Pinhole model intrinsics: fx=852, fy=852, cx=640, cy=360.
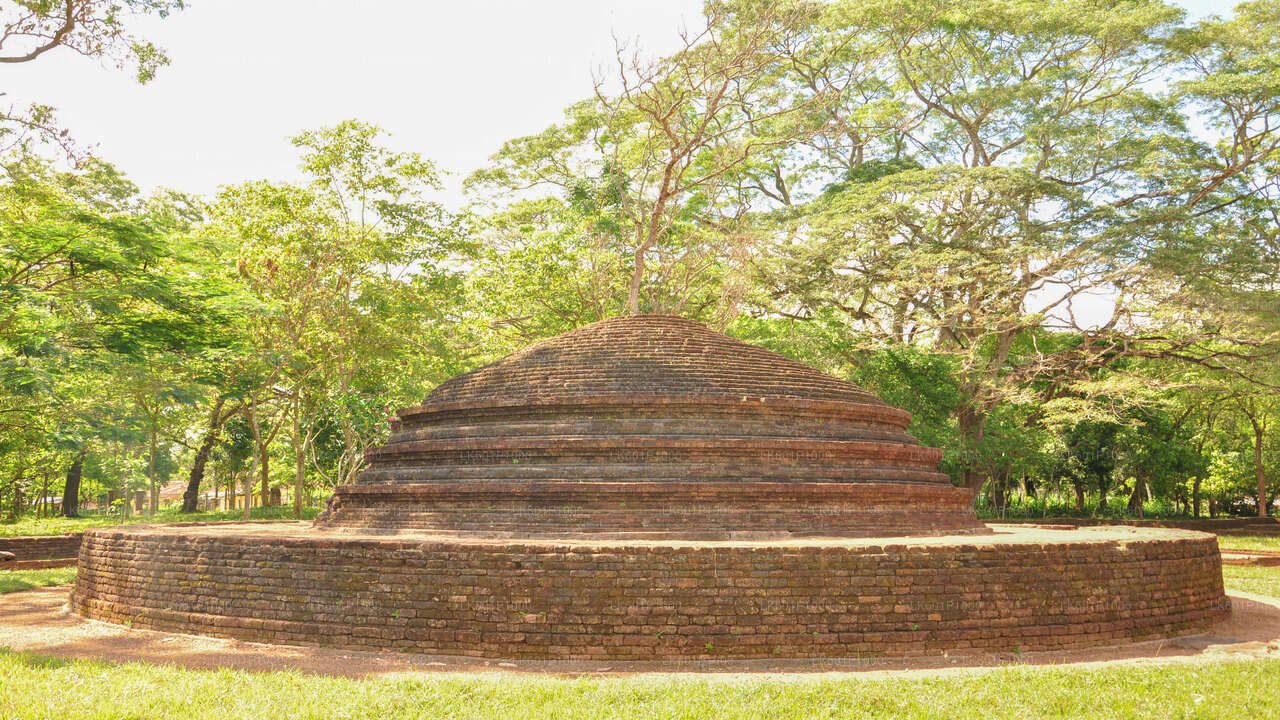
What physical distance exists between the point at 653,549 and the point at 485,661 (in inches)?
65.8

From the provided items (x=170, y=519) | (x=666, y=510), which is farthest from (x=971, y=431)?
(x=170, y=519)

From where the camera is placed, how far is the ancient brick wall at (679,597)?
23.3 ft

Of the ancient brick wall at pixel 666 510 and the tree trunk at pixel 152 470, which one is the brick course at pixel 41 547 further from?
the ancient brick wall at pixel 666 510

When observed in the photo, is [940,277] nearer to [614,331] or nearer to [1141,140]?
[1141,140]

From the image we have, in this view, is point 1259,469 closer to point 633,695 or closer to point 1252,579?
point 1252,579

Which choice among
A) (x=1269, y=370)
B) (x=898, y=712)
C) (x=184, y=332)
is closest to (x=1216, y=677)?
(x=898, y=712)

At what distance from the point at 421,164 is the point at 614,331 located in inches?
456

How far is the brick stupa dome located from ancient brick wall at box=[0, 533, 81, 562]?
9.71 meters

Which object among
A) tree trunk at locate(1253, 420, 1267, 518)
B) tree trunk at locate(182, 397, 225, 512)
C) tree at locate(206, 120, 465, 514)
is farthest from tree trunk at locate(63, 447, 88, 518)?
tree trunk at locate(1253, 420, 1267, 518)

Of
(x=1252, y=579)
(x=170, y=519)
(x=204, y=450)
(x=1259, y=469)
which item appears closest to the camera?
(x=1252, y=579)

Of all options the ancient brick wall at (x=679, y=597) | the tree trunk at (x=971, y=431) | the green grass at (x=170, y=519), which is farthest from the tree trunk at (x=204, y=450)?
the tree trunk at (x=971, y=431)

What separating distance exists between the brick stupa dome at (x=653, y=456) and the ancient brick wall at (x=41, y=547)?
31.8 ft

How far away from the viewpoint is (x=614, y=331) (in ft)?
41.2

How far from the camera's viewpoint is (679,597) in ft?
23.3
